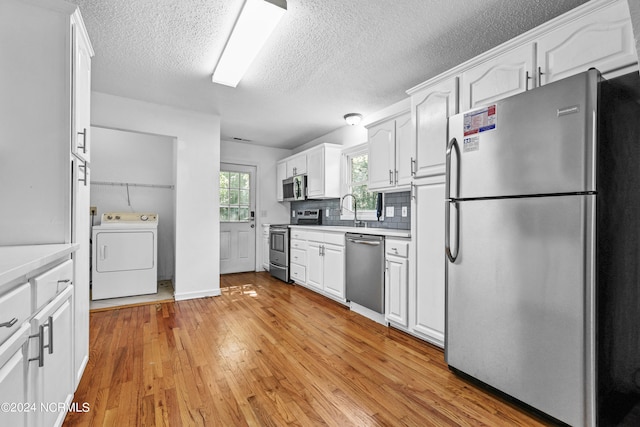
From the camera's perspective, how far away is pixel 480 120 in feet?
6.09

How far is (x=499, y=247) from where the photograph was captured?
1731 millimetres

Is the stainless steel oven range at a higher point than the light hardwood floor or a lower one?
higher

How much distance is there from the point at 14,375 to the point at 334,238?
2967 mm

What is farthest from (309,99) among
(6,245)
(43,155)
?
(6,245)

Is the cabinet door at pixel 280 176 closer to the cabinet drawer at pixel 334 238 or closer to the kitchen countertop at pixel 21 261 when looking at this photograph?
the cabinet drawer at pixel 334 238

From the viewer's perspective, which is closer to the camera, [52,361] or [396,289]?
[52,361]

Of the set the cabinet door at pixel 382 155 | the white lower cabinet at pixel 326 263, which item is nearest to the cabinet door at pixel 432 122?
the cabinet door at pixel 382 155

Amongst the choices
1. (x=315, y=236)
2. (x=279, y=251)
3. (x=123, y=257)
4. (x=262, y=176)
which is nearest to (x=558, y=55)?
(x=315, y=236)

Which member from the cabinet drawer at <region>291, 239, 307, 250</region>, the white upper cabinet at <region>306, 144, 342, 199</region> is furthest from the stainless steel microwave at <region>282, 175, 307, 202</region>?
the cabinet drawer at <region>291, 239, 307, 250</region>

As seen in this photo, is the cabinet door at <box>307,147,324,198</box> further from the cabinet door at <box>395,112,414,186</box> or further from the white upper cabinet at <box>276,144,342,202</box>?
the cabinet door at <box>395,112,414,186</box>

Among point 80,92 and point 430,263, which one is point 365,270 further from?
point 80,92

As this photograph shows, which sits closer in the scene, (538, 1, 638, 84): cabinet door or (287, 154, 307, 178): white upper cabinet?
(538, 1, 638, 84): cabinet door

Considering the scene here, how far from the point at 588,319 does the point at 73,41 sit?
288 cm

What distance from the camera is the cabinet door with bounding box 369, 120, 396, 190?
3168 mm
